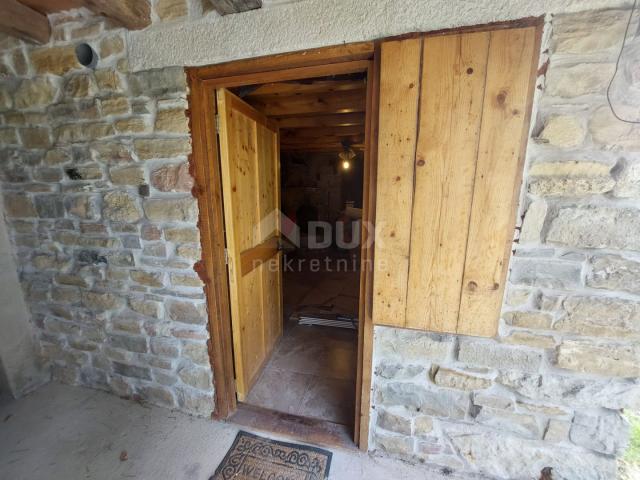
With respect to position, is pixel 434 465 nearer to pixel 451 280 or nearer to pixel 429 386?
pixel 429 386

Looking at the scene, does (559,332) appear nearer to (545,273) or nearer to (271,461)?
(545,273)

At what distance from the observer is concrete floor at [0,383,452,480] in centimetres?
140

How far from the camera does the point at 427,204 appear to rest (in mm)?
1107

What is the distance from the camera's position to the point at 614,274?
103 cm

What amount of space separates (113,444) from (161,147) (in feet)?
5.95

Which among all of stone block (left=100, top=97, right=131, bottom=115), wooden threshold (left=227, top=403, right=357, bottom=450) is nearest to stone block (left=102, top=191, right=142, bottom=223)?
stone block (left=100, top=97, right=131, bottom=115)

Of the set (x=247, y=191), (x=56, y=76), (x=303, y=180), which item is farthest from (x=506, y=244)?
(x=303, y=180)

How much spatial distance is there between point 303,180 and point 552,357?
281 inches

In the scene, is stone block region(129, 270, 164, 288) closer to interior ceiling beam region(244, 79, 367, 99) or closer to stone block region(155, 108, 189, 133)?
stone block region(155, 108, 189, 133)

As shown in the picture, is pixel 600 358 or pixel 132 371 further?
pixel 132 371

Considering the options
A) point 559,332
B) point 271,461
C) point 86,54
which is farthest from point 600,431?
point 86,54

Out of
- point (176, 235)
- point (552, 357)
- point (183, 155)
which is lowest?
point (552, 357)

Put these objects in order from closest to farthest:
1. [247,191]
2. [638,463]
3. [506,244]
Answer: [506,244], [638,463], [247,191]

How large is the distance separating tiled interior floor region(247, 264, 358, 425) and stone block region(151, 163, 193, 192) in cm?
156
